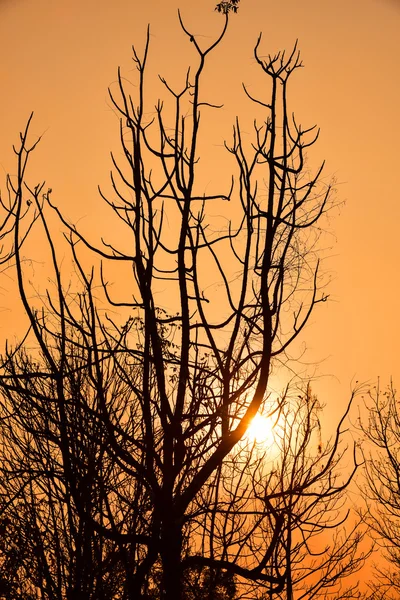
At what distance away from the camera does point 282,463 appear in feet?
42.6

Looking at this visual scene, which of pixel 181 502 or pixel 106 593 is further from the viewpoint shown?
pixel 106 593

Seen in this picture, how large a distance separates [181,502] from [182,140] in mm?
2647

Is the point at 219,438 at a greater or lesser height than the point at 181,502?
greater

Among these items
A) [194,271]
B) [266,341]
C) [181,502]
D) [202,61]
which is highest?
[202,61]

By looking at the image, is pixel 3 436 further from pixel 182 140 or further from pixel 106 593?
pixel 182 140

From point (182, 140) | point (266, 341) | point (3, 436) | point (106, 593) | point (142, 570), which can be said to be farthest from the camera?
point (3, 436)

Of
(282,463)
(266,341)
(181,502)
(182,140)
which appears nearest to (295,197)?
(182,140)

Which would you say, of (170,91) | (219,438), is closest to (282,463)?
(219,438)

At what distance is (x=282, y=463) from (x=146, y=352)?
8660 millimetres

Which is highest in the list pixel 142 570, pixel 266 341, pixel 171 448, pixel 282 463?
pixel 282 463

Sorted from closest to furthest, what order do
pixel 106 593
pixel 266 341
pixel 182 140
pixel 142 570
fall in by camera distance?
pixel 266 341 → pixel 142 570 → pixel 182 140 → pixel 106 593

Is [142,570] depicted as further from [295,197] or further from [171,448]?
[295,197]

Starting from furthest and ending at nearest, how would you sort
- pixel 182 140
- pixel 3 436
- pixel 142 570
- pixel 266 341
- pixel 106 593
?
pixel 3 436 < pixel 106 593 < pixel 182 140 < pixel 142 570 < pixel 266 341

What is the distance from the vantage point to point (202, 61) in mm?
5160
